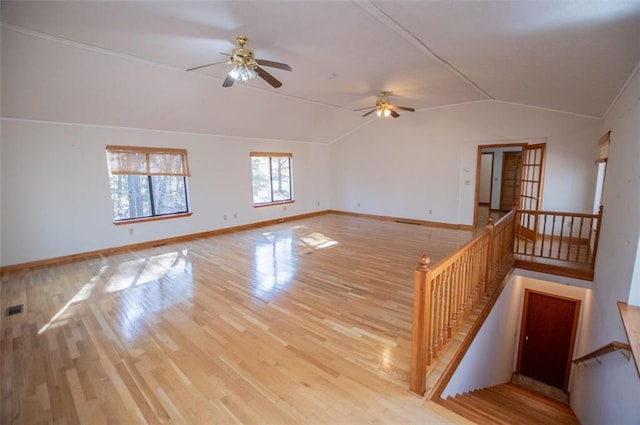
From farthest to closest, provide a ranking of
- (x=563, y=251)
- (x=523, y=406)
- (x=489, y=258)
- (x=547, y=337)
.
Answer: (x=547, y=337) < (x=563, y=251) < (x=523, y=406) < (x=489, y=258)

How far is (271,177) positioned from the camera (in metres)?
8.27

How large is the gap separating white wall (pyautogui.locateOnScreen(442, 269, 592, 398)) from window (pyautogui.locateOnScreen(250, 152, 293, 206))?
5.87 meters

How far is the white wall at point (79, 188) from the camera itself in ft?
15.1

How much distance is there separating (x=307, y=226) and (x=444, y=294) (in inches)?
223

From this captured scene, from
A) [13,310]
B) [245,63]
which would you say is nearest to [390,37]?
[245,63]

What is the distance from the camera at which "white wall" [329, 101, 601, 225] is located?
5.32m

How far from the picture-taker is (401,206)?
8.05 meters

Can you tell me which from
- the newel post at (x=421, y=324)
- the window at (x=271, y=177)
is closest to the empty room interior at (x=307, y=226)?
the newel post at (x=421, y=324)

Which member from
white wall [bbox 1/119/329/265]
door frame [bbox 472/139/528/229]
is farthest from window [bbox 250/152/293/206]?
door frame [bbox 472/139/528/229]

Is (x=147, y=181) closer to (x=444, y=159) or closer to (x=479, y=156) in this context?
(x=444, y=159)

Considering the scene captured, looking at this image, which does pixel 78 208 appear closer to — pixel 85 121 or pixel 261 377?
pixel 85 121

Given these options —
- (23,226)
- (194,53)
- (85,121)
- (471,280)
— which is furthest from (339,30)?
(23,226)

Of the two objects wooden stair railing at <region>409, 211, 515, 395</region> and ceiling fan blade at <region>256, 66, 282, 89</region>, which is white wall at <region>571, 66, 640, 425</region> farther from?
ceiling fan blade at <region>256, 66, 282, 89</region>

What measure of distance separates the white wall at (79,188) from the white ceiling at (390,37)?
2.30 metres
